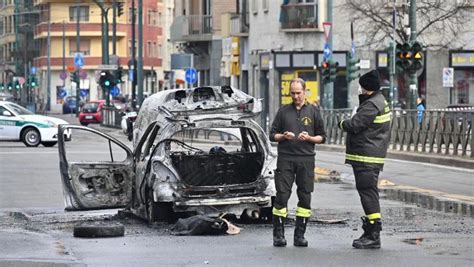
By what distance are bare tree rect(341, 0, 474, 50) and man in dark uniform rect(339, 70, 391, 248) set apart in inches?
1308

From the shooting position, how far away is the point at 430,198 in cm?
2033

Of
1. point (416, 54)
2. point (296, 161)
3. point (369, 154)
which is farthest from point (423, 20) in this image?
point (369, 154)

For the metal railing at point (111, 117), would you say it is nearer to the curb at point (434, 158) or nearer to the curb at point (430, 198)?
the curb at point (434, 158)

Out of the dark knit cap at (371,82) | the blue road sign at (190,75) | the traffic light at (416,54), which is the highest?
the traffic light at (416,54)

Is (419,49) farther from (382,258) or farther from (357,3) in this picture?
(382,258)

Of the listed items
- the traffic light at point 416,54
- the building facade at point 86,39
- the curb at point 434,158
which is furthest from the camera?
the building facade at point 86,39

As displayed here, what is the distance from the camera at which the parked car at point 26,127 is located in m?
39.0

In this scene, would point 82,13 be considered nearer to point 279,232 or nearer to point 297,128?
point 297,128

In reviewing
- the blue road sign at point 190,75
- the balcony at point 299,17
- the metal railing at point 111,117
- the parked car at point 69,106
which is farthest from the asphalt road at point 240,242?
the parked car at point 69,106

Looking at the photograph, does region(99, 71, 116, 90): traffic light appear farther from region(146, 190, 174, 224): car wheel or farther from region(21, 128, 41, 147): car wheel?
region(146, 190, 174, 224): car wheel

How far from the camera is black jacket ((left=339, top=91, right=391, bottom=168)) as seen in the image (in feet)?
42.3

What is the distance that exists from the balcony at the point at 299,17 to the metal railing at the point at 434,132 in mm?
18946

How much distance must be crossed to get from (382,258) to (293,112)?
2046mm

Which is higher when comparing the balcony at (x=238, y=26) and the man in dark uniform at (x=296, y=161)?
the balcony at (x=238, y=26)
